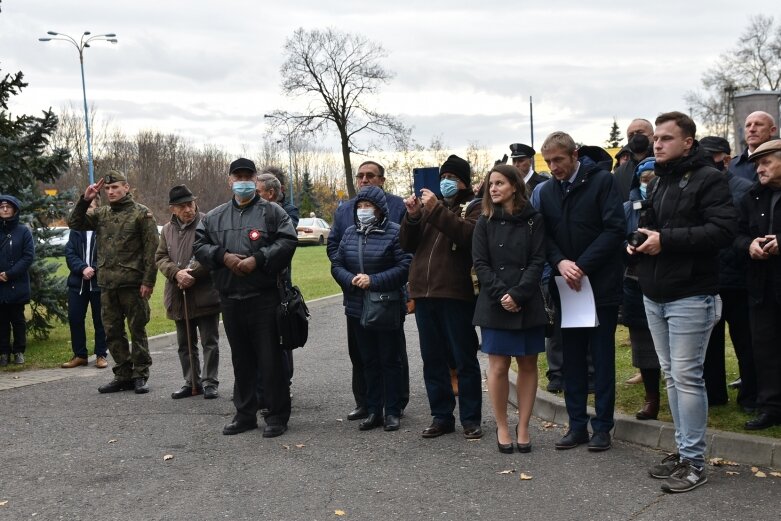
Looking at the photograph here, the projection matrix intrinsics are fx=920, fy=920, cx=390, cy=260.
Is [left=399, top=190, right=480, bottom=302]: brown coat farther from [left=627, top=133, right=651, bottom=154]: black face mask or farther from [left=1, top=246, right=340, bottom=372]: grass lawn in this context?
[left=1, top=246, right=340, bottom=372]: grass lawn

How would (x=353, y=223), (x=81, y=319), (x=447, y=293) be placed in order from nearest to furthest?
1. (x=447, y=293)
2. (x=353, y=223)
3. (x=81, y=319)

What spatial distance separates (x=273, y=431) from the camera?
7.25 m

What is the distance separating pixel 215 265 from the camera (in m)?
7.33

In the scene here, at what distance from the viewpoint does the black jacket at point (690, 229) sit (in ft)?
17.8

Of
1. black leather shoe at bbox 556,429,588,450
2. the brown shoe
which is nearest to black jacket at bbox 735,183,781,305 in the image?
black leather shoe at bbox 556,429,588,450

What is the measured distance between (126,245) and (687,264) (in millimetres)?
5735

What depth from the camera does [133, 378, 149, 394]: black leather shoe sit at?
919 centimetres

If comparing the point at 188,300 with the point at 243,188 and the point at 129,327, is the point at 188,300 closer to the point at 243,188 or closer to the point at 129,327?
the point at 129,327

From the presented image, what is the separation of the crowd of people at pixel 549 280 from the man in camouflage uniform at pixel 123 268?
6.25 feet

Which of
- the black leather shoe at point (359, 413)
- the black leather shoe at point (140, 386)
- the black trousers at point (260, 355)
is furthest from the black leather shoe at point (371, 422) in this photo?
the black leather shoe at point (140, 386)

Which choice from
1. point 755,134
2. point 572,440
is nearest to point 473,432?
point 572,440

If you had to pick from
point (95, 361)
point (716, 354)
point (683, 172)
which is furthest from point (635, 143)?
point (95, 361)

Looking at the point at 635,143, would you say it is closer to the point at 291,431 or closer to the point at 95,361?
the point at 291,431

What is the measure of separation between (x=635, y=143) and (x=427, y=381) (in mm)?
2853
